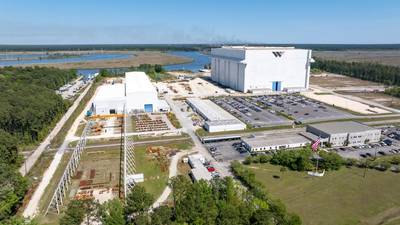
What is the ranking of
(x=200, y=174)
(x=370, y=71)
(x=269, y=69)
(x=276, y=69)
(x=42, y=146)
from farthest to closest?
(x=370, y=71)
(x=276, y=69)
(x=269, y=69)
(x=42, y=146)
(x=200, y=174)

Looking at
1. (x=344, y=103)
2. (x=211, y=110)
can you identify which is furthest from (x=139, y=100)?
(x=344, y=103)

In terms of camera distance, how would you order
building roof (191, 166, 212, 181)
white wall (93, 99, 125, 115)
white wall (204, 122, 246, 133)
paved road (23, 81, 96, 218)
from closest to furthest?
paved road (23, 81, 96, 218) → building roof (191, 166, 212, 181) → white wall (204, 122, 246, 133) → white wall (93, 99, 125, 115)

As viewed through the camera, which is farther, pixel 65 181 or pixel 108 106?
pixel 108 106

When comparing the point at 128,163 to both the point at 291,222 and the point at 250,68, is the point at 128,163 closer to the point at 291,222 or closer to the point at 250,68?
the point at 291,222

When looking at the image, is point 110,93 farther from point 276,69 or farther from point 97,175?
point 276,69

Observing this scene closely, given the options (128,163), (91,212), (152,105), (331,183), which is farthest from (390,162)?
(152,105)

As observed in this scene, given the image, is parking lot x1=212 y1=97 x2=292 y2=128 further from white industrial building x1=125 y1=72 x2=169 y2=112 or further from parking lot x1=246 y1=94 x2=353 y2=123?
white industrial building x1=125 y1=72 x2=169 y2=112

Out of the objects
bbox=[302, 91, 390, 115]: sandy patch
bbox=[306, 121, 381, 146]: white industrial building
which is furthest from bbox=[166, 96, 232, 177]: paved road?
bbox=[302, 91, 390, 115]: sandy patch

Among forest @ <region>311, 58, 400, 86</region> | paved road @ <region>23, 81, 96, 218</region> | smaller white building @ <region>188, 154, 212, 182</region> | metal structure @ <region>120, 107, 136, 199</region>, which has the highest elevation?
forest @ <region>311, 58, 400, 86</region>
